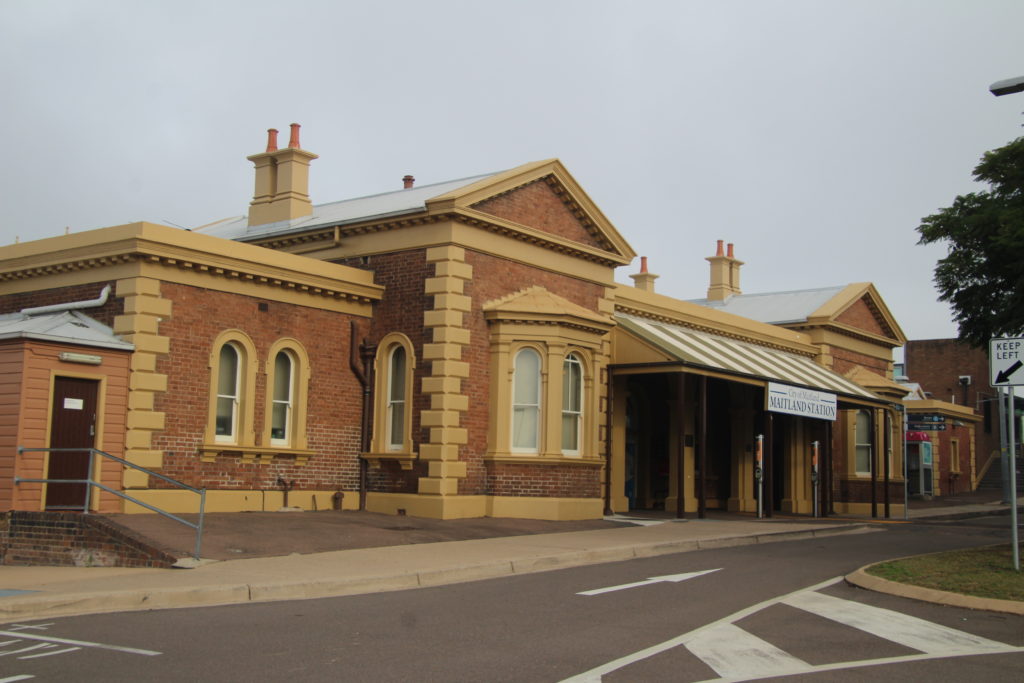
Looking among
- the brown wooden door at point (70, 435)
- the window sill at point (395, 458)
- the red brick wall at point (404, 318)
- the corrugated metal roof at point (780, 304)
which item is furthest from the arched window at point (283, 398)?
the corrugated metal roof at point (780, 304)

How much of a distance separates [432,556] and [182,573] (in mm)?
3521

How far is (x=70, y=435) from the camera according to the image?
16.5 meters

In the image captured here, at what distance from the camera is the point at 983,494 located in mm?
49812

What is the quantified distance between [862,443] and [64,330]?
25.8 metres

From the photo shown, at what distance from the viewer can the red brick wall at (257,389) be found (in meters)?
17.9

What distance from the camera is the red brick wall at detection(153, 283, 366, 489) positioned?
17.9 metres

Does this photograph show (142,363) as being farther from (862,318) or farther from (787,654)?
(862,318)

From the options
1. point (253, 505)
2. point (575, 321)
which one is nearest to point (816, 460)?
point (575, 321)

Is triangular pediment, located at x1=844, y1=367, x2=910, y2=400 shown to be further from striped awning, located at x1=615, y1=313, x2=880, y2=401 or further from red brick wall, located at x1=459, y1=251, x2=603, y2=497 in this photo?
red brick wall, located at x1=459, y1=251, x2=603, y2=497

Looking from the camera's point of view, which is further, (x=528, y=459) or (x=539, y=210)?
(x=539, y=210)

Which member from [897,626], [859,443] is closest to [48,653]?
[897,626]

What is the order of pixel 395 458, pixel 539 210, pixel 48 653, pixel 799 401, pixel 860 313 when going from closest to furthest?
1. pixel 48 653
2. pixel 395 458
3. pixel 539 210
4. pixel 799 401
5. pixel 860 313

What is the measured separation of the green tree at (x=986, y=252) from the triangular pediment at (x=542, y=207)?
7.49 m

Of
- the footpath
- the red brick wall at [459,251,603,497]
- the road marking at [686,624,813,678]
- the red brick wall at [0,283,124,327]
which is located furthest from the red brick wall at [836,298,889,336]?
the road marking at [686,624,813,678]
